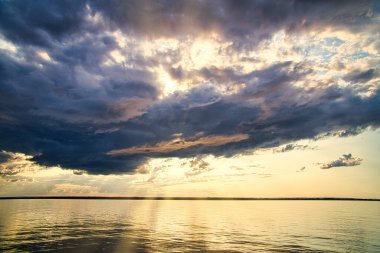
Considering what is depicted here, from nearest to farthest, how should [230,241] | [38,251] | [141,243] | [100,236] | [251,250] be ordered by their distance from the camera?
[38,251]
[251,250]
[141,243]
[230,241]
[100,236]

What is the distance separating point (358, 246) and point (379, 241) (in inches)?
298

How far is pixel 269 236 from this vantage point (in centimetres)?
5506

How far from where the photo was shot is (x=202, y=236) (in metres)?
54.2

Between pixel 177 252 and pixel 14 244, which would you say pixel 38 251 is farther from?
pixel 177 252

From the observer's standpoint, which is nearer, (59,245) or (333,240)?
(59,245)

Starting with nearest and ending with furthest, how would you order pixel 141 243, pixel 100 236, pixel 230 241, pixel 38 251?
pixel 38 251, pixel 141 243, pixel 230 241, pixel 100 236

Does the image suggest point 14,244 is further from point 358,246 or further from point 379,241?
point 379,241

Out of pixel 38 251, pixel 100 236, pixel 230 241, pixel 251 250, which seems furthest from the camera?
pixel 100 236

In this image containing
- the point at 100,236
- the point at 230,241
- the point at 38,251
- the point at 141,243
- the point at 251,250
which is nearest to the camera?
the point at 38,251

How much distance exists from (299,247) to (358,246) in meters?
9.87

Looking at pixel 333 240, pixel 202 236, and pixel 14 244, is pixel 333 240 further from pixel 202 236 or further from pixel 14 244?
pixel 14 244

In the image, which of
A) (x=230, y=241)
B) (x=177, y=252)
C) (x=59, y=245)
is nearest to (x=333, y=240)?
(x=230, y=241)

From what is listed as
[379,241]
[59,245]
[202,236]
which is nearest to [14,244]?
[59,245]

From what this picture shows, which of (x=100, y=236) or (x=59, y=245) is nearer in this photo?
(x=59, y=245)
